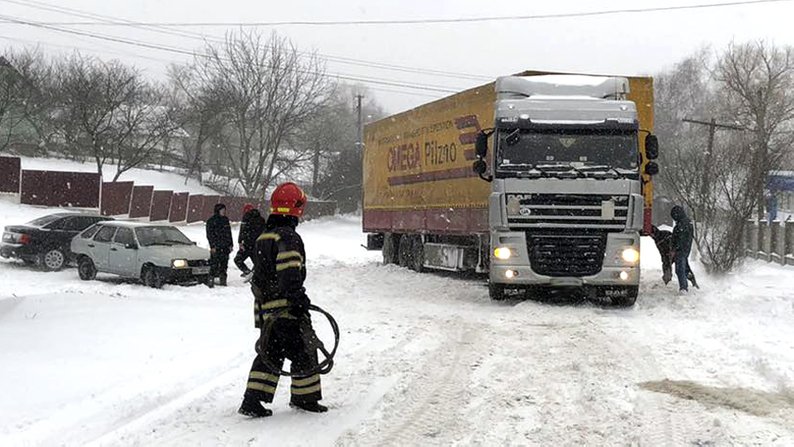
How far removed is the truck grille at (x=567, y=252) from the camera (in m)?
12.6

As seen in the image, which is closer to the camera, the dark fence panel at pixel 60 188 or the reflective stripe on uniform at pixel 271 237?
the reflective stripe on uniform at pixel 271 237

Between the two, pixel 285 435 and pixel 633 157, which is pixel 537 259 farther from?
pixel 285 435

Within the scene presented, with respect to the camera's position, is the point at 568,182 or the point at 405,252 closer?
the point at 568,182

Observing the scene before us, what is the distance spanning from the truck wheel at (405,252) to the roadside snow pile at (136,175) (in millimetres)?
32080

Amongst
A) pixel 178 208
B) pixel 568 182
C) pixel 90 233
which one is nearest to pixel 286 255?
pixel 568 182

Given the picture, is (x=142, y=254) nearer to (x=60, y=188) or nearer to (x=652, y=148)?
(x=652, y=148)

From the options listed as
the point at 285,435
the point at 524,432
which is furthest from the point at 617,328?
the point at 285,435

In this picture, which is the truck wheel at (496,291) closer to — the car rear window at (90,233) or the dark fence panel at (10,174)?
the car rear window at (90,233)

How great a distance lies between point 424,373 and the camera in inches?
297

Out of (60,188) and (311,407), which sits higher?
(60,188)

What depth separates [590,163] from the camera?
1264cm

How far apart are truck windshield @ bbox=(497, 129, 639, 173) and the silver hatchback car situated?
7.04 metres

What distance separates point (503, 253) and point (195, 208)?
1257 inches

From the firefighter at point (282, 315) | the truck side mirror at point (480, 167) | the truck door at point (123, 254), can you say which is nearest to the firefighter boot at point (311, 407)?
the firefighter at point (282, 315)
